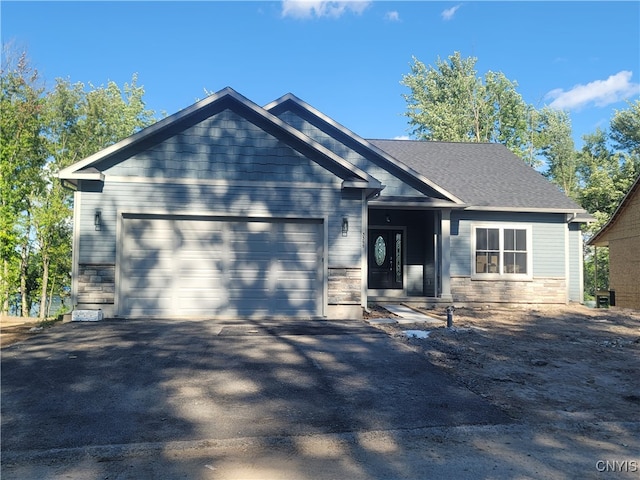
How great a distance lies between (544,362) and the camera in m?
6.71

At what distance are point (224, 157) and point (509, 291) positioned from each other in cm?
985

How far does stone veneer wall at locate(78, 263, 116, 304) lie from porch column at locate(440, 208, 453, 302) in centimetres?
887

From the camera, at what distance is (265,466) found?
11.4 ft

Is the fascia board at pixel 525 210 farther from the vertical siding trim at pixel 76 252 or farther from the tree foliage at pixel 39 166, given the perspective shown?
the tree foliage at pixel 39 166

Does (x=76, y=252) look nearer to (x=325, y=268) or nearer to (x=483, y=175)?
(x=325, y=268)

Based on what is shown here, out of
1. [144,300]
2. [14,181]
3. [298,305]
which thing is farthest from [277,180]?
[14,181]

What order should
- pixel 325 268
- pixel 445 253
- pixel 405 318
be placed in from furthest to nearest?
pixel 445 253, pixel 405 318, pixel 325 268

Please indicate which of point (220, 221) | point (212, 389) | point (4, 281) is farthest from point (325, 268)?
point (4, 281)

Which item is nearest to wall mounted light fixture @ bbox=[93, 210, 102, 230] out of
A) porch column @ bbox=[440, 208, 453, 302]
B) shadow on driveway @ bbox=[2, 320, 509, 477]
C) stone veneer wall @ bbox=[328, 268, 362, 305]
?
shadow on driveway @ bbox=[2, 320, 509, 477]

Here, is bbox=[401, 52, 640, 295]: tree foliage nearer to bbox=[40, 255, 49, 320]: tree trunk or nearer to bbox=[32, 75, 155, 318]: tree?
bbox=[32, 75, 155, 318]: tree

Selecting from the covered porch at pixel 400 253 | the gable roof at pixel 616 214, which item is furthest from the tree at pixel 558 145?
the covered porch at pixel 400 253

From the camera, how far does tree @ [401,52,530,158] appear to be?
35969mm

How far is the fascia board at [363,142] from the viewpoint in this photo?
43.8 ft

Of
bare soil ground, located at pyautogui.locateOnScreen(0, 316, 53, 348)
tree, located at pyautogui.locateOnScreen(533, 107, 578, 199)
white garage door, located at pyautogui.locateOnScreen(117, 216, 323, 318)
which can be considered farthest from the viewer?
tree, located at pyautogui.locateOnScreen(533, 107, 578, 199)
